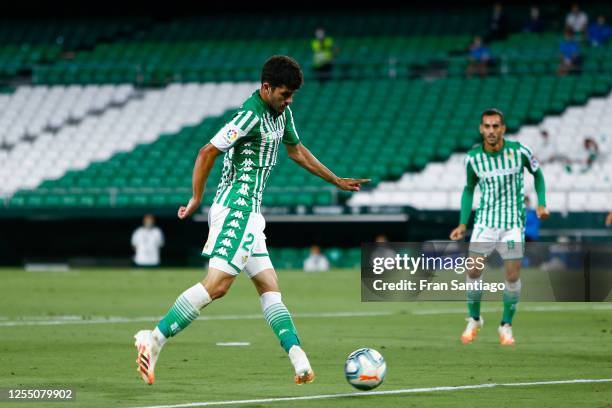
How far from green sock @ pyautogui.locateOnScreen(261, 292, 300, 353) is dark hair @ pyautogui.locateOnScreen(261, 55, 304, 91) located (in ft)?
5.04

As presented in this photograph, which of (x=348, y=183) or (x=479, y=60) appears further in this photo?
(x=479, y=60)

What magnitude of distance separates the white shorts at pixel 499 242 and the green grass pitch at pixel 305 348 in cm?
96

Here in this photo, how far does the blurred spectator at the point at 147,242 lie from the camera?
3188 cm

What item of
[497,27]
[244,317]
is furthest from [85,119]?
[244,317]

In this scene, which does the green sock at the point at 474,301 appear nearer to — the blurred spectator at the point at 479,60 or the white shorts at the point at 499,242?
the white shorts at the point at 499,242

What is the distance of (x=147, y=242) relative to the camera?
32000 millimetres

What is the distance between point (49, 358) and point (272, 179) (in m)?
23.1

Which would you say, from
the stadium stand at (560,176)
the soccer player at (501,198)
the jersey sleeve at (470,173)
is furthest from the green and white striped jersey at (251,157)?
the stadium stand at (560,176)

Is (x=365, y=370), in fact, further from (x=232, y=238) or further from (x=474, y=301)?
(x=474, y=301)

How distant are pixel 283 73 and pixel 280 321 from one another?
69.6 inches

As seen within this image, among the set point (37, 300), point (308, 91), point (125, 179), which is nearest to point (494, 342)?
point (37, 300)

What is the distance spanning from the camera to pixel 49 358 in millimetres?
11523

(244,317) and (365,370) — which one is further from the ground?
(244,317)

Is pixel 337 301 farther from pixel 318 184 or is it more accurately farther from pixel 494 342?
pixel 318 184
